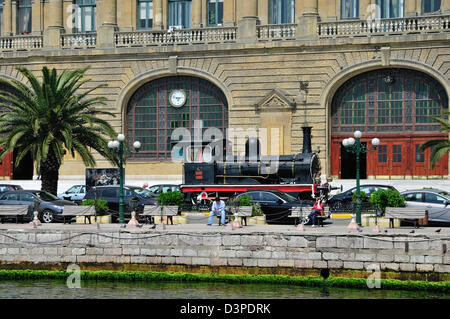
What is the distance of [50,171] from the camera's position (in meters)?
35.2

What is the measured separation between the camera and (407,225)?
28.3 m

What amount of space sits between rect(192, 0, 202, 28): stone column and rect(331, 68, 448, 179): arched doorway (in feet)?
30.0

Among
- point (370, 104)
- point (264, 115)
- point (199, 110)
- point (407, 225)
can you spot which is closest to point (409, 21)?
point (370, 104)

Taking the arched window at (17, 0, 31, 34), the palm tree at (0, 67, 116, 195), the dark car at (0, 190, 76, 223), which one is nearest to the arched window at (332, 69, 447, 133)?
the palm tree at (0, 67, 116, 195)

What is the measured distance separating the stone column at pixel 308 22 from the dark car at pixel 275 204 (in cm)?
1499

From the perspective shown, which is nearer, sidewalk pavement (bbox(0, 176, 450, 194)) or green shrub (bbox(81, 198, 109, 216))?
green shrub (bbox(81, 198, 109, 216))

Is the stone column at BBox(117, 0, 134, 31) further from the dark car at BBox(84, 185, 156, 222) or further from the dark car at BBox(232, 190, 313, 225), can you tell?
the dark car at BBox(232, 190, 313, 225)

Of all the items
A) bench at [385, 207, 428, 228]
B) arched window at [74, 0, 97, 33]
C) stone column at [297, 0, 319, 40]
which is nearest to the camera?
bench at [385, 207, 428, 228]

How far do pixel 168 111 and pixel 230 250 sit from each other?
23069mm

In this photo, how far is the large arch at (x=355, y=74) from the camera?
42.1 m

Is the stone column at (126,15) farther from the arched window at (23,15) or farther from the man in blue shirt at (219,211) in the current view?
the man in blue shirt at (219,211)

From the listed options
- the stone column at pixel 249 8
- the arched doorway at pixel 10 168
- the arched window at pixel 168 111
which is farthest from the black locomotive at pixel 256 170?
the arched doorway at pixel 10 168

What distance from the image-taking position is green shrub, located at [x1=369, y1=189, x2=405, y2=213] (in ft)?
94.9

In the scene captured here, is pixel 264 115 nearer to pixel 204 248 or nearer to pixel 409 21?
pixel 409 21
